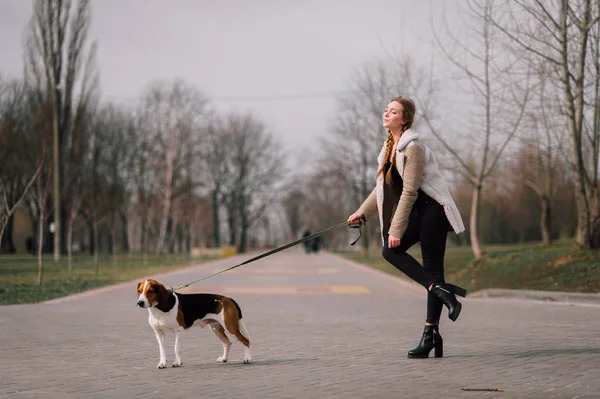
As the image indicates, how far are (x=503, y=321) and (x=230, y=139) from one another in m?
69.3

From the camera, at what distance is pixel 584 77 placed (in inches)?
806

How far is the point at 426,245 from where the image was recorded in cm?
723

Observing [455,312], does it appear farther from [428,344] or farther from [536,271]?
[536,271]

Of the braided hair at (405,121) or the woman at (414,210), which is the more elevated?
the braided hair at (405,121)

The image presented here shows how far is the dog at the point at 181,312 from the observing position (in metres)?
6.87

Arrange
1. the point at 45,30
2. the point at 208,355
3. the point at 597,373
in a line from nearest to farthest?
the point at 597,373, the point at 208,355, the point at 45,30

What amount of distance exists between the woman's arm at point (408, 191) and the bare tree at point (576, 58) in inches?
500

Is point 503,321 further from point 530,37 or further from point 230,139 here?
point 230,139

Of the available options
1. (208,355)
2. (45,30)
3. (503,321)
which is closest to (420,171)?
(208,355)

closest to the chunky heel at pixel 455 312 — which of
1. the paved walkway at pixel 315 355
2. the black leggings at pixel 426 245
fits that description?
the black leggings at pixel 426 245

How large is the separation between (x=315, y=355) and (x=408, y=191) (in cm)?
198

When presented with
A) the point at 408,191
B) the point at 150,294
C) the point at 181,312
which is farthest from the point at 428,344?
the point at 150,294

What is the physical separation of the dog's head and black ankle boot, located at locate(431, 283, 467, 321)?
2.16m

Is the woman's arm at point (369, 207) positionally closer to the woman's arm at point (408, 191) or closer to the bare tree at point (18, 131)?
the woman's arm at point (408, 191)
